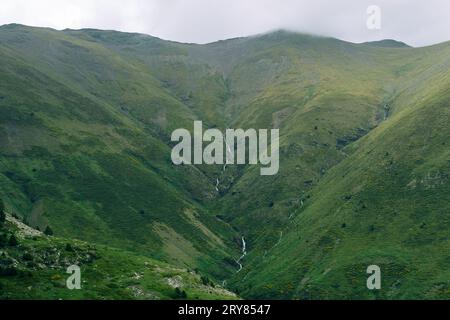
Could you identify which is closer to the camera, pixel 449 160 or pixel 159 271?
pixel 159 271

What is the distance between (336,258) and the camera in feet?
492

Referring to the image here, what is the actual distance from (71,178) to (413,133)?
4855 inches

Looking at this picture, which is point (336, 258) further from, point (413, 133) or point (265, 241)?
point (413, 133)

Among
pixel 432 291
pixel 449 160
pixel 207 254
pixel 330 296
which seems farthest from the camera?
pixel 207 254

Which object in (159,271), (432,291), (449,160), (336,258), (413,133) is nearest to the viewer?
(159,271)

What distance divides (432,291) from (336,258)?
1271 inches

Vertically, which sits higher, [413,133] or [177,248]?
[413,133]

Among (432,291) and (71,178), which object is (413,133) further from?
(71,178)
